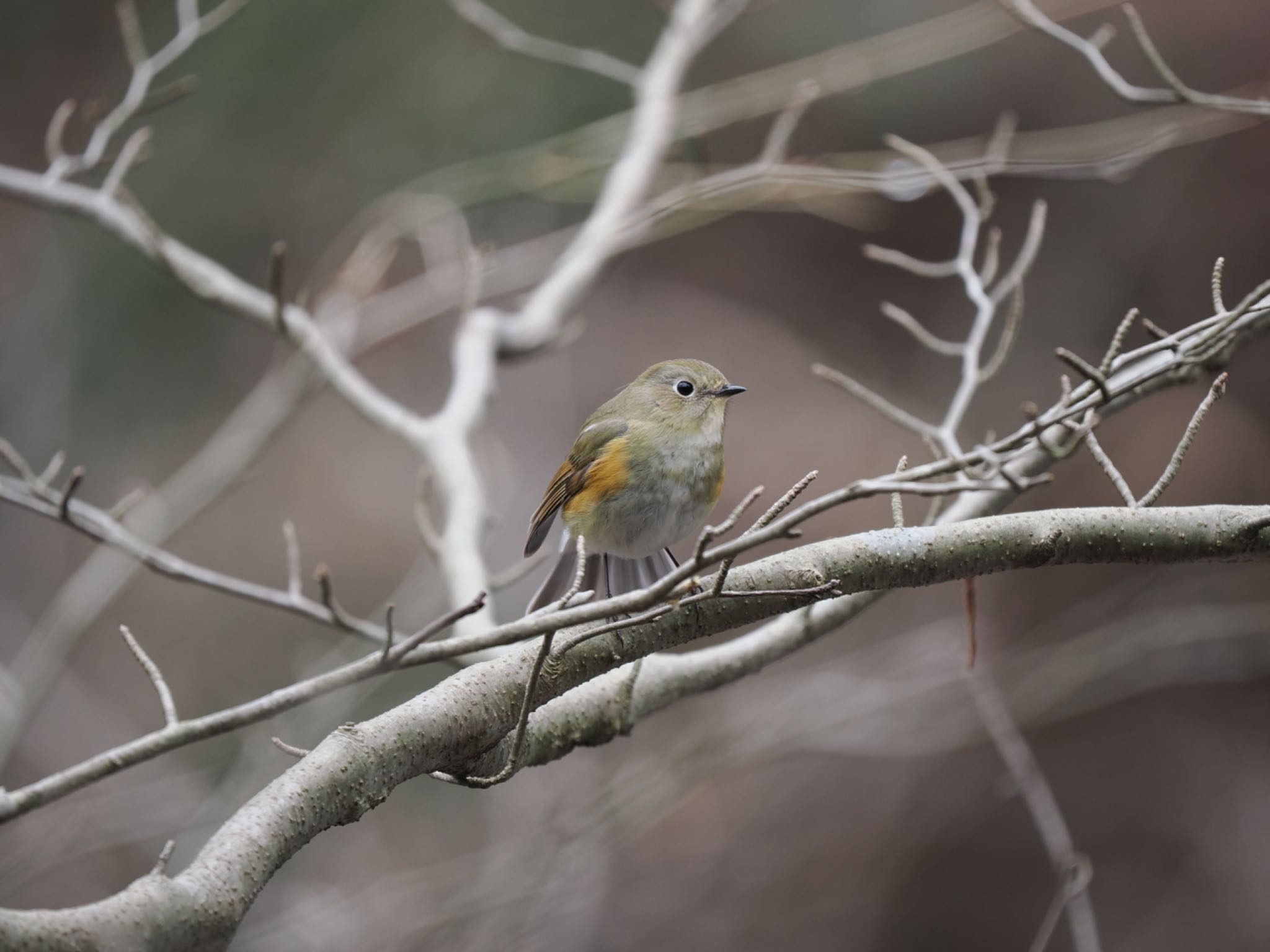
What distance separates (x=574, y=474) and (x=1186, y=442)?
5.22 ft

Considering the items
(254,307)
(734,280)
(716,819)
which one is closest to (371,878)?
(716,819)

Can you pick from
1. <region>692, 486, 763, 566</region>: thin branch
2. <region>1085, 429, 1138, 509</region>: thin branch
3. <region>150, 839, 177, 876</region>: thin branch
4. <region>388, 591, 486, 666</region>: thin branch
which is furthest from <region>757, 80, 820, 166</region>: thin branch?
<region>150, 839, 177, 876</region>: thin branch

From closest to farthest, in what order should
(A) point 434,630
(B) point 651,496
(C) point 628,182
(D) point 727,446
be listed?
1. (A) point 434,630
2. (B) point 651,496
3. (C) point 628,182
4. (D) point 727,446

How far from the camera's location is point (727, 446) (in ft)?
20.4

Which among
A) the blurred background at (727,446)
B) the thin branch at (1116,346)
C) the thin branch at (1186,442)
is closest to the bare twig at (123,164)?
the blurred background at (727,446)

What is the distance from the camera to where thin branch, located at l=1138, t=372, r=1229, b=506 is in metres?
1.42

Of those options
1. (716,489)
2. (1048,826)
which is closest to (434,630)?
(716,489)

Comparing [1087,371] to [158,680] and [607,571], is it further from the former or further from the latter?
[607,571]

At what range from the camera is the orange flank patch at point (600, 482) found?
2.59m

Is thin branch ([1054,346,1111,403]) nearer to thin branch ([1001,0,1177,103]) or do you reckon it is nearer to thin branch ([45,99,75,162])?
thin branch ([1001,0,1177,103])

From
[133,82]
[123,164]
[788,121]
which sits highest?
[133,82]

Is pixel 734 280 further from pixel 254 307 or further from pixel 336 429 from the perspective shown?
pixel 254 307

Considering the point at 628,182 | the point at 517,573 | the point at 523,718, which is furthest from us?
the point at 628,182

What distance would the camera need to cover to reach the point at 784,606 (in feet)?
4.83
